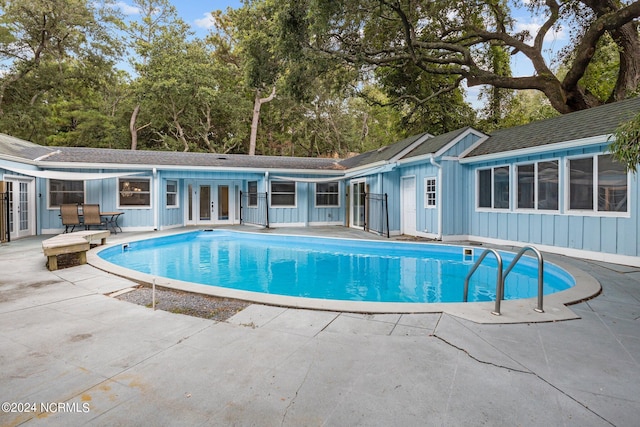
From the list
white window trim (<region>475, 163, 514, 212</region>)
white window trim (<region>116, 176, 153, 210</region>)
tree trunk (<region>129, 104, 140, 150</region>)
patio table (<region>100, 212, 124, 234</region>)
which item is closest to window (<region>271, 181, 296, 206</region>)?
white window trim (<region>116, 176, 153, 210</region>)

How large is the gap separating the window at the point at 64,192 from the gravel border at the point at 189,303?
9.48m

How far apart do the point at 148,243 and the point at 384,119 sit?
21881mm

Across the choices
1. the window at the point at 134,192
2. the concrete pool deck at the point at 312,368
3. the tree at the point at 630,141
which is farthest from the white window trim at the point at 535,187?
the window at the point at 134,192

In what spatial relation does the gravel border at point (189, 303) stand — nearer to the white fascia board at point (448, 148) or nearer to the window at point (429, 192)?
the white fascia board at point (448, 148)

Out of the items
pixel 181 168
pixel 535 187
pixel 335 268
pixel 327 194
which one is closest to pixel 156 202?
pixel 181 168

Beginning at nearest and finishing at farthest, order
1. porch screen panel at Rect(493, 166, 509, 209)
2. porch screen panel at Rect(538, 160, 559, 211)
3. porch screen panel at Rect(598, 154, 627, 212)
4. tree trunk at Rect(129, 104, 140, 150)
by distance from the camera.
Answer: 1. porch screen panel at Rect(598, 154, 627, 212)
2. porch screen panel at Rect(538, 160, 559, 211)
3. porch screen panel at Rect(493, 166, 509, 209)
4. tree trunk at Rect(129, 104, 140, 150)

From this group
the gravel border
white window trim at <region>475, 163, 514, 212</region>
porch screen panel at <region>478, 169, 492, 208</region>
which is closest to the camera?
the gravel border

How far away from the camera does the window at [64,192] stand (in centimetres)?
1123

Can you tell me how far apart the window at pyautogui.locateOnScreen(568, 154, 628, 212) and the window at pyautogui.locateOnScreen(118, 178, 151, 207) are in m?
12.8

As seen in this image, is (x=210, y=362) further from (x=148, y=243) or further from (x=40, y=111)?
(x=40, y=111)

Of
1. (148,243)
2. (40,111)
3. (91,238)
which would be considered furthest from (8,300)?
(40,111)

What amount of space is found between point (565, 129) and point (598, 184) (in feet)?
5.20

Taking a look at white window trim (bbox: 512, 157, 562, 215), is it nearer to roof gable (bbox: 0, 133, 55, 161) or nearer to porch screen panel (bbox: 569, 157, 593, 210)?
porch screen panel (bbox: 569, 157, 593, 210)

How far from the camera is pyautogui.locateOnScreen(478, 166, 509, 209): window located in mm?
8492
